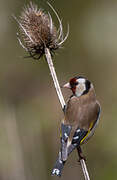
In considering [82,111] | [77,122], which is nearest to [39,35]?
[82,111]

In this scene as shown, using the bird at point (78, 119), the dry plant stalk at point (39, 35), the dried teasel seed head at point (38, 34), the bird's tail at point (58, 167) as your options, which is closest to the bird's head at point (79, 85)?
the bird at point (78, 119)

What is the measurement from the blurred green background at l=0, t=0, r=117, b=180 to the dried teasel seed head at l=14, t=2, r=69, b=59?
5.00 feet

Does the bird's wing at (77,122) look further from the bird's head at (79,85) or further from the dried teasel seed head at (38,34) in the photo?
the dried teasel seed head at (38,34)

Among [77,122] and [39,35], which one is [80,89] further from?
[39,35]

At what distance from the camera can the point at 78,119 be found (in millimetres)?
4695

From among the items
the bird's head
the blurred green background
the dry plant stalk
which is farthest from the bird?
the blurred green background

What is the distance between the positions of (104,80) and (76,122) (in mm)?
3184

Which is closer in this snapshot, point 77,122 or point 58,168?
point 58,168

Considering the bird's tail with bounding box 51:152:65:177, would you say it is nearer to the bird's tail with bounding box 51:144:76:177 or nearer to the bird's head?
the bird's tail with bounding box 51:144:76:177

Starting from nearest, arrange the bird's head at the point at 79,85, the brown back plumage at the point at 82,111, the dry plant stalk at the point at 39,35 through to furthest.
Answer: the brown back plumage at the point at 82,111, the bird's head at the point at 79,85, the dry plant stalk at the point at 39,35

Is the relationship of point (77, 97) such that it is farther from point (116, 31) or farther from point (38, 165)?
point (116, 31)

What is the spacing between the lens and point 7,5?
24.2ft

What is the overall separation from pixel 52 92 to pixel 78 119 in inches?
108

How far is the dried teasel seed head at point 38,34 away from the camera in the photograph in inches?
197
